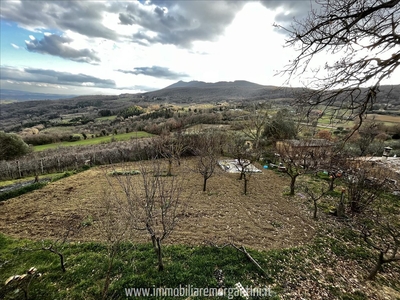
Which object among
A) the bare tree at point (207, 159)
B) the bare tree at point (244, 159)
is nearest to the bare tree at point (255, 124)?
the bare tree at point (244, 159)

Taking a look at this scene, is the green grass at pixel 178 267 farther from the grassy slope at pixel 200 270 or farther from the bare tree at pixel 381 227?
the bare tree at pixel 381 227

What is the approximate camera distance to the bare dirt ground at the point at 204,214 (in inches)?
261

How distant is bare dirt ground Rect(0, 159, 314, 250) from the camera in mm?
6633

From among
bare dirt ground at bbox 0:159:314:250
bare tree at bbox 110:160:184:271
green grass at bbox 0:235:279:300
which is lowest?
bare dirt ground at bbox 0:159:314:250

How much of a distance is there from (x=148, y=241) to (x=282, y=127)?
70.2 ft

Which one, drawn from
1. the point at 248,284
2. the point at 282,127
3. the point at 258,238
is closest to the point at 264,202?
the point at 258,238

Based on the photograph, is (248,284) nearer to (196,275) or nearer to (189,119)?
(196,275)

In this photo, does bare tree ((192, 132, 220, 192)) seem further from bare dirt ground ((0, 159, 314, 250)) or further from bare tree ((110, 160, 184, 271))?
bare tree ((110, 160, 184, 271))

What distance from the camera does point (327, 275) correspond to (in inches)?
195

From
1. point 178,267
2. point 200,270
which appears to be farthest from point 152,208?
point 200,270

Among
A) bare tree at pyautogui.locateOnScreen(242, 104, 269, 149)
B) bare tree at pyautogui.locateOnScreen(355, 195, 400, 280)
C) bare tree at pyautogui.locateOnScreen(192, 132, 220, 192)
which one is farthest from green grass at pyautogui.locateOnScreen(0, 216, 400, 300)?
bare tree at pyautogui.locateOnScreen(242, 104, 269, 149)

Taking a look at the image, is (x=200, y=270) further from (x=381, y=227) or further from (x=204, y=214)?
(x=381, y=227)

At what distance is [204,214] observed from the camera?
8.15 metres

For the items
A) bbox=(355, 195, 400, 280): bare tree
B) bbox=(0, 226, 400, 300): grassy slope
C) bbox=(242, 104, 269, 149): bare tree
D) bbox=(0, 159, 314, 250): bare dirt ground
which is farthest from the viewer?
bbox=(242, 104, 269, 149): bare tree
